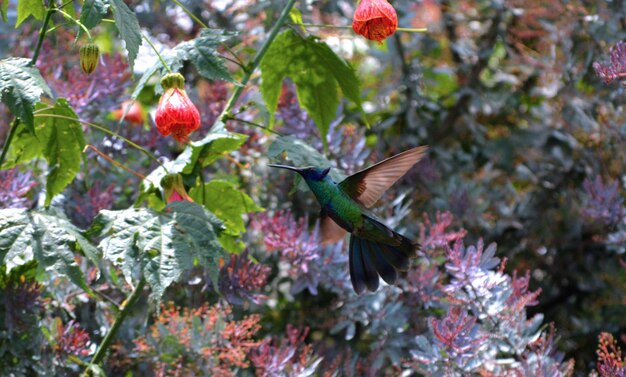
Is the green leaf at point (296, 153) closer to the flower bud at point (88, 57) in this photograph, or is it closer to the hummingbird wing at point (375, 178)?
the hummingbird wing at point (375, 178)

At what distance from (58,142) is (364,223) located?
0.51 meters

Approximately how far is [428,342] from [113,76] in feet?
3.01

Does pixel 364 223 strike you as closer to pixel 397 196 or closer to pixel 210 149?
pixel 210 149

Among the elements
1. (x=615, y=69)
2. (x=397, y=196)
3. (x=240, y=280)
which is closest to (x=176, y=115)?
(x=240, y=280)

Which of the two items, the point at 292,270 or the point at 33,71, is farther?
the point at 292,270

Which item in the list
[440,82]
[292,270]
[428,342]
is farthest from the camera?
[440,82]

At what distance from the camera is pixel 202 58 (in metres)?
1.28

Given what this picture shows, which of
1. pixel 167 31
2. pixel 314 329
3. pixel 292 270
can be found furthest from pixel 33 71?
pixel 167 31

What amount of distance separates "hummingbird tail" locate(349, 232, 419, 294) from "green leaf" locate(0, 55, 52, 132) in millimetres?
557

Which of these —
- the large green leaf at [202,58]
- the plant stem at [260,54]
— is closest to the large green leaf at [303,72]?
the plant stem at [260,54]

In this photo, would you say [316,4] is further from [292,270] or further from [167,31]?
[292,270]

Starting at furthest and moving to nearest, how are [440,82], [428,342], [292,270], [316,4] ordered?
1. [440,82]
2. [316,4]
3. [292,270]
4. [428,342]

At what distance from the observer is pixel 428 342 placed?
1.47 meters

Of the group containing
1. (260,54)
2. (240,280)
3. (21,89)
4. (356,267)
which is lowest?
(240,280)
